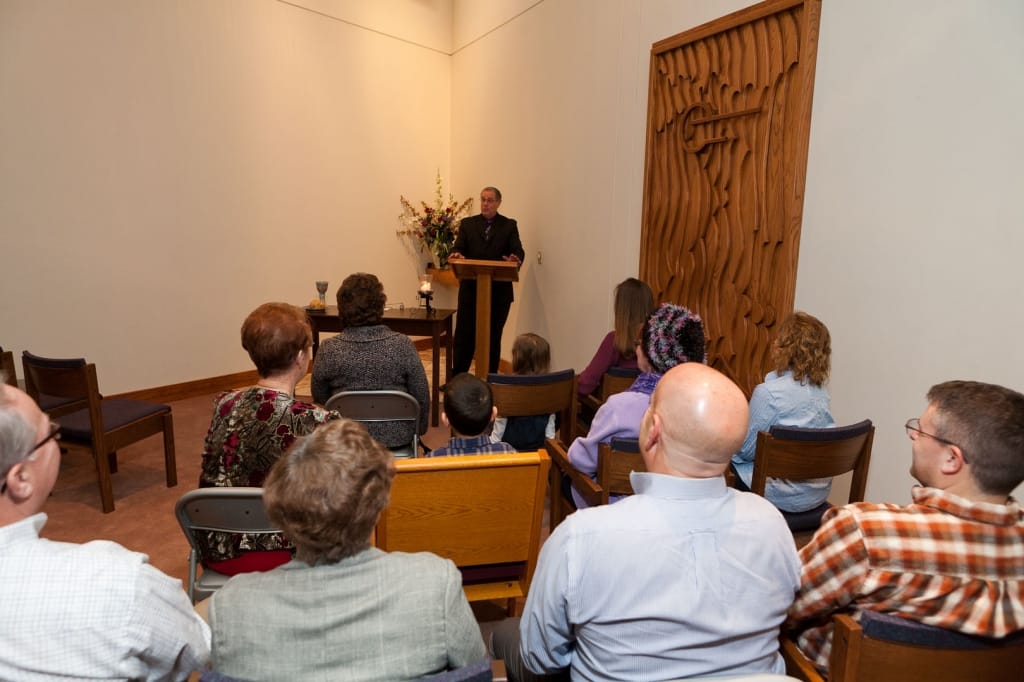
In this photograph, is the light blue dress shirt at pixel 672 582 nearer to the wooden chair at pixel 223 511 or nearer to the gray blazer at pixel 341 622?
the gray blazer at pixel 341 622

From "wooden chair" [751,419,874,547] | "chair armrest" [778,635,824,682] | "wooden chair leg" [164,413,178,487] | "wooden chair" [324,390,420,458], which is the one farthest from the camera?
"wooden chair leg" [164,413,178,487]

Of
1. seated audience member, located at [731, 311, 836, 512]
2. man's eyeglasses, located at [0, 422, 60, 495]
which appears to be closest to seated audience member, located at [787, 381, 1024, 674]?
seated audience member, located at [731, 311, 836, 512]

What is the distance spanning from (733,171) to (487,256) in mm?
2583

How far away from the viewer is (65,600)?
3.17ft

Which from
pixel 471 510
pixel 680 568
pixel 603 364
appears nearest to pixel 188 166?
pixel 603 364

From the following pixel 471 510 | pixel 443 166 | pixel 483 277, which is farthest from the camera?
pixel 443 166

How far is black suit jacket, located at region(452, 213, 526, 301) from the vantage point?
573cm

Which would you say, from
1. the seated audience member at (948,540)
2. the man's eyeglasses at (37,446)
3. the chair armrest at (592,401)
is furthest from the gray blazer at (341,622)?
the chair armrest at (592,401)

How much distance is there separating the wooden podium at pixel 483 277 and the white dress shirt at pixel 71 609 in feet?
12.7

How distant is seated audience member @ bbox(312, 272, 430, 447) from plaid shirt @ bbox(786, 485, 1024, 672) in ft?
6.51

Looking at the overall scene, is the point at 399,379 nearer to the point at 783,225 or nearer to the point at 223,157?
the point at 783,225

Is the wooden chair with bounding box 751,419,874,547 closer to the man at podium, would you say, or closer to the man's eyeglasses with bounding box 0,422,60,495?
the man's eyeglasses with bounding box 0,422,60,495

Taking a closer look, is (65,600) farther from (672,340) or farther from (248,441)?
(672,340)

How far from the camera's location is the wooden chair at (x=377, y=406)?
2.69 meters
